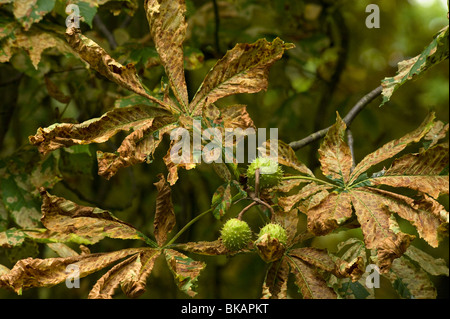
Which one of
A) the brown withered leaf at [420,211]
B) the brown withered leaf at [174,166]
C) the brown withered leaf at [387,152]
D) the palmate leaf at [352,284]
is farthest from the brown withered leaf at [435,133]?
the brown withered leaf at [174,166]

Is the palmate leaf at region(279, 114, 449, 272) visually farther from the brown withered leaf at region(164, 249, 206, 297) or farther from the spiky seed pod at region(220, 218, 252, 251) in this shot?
the brown withered leaf at region(164, 249, 206, 297)

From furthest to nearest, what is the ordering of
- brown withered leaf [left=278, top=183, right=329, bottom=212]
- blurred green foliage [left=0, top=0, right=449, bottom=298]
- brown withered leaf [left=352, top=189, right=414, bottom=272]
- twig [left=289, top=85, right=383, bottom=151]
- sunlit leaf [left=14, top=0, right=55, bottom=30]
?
1. blurred green foliage [left=0, top=0, right=449, bottom=298]
2. sunlit leaf [left=14, top=0, right=55, bottom=30]
3. twig [left=289, top=85, right=383, bottom=151]
4. brown withered leaf [left=278, top=183, right=329, bottom=212]
5. brown withered leaf [left=352, top=189, right=414, bottom=272]

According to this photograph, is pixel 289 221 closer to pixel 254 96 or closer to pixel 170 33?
pixel 170 33

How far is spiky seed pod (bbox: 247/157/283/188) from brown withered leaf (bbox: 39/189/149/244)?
24 cm

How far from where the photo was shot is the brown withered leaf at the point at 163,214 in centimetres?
102

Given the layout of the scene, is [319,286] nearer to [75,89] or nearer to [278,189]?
[278,189]

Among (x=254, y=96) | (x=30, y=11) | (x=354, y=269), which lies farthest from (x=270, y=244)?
(x=254, y=96)

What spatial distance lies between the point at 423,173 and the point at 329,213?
0.61 feet

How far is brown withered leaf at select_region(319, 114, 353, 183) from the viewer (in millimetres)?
1007

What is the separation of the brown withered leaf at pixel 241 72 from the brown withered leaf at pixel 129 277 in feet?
0.94

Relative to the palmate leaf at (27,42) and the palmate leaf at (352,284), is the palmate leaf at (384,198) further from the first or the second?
the palmate leaf at (27,42)

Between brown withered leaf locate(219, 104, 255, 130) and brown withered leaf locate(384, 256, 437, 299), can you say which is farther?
brown withered leaf locate(384, 256, 437, 299)

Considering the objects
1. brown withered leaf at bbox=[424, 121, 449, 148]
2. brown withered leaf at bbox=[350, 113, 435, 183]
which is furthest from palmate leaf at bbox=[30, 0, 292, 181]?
brown withered leaf at bbox=[424, 121, 449, 148]

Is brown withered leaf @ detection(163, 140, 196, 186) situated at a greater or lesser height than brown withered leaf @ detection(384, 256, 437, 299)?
greater
